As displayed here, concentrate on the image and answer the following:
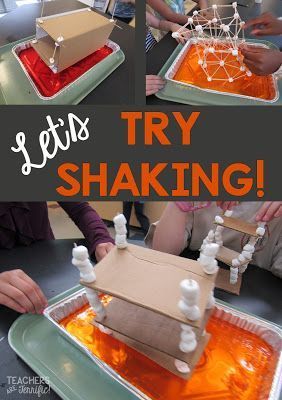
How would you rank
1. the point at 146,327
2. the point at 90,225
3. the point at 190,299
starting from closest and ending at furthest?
the point at 190,299, the point at 146,327, the point at 90,225

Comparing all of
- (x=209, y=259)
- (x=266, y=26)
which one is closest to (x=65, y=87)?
(x=209, y=259)

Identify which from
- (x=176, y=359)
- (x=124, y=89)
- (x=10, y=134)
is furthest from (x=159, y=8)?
(x=176, y=359)

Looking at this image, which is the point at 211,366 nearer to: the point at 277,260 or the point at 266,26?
the point at 277,260

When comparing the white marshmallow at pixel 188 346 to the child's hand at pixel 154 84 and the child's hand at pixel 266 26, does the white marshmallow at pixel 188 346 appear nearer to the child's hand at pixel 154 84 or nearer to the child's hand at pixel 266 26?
→ the child's hand at pixel 154 84

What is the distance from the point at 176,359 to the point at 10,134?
521 mm

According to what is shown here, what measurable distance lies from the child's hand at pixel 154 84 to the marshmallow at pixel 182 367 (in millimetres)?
666

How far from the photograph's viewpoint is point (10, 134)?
0.73 meters

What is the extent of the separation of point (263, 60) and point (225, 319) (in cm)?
67

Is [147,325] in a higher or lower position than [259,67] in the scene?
lower

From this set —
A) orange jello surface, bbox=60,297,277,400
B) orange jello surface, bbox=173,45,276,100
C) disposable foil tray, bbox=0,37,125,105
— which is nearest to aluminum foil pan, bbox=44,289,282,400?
orange jello surface, bbox=60,297,277,400

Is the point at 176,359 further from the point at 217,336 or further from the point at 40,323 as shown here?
the point at 40,323

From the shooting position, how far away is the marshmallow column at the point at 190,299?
1.34 feet

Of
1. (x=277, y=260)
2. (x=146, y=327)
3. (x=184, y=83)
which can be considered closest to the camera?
(x=146, y=327)

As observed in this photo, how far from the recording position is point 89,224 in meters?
0.89
